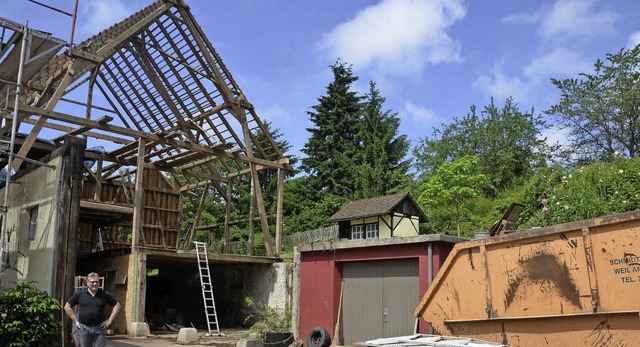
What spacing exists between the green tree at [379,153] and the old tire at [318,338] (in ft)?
64.2

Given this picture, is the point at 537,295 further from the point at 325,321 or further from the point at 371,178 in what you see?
the point at 371,178

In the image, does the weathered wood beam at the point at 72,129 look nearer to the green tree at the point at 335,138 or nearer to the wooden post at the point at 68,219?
the wooden post at the point at 68,219

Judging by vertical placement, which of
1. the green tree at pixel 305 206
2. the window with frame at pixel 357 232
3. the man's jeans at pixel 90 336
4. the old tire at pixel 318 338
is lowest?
the old tire at pixel 318 338

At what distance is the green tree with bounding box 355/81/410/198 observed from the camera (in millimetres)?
33250

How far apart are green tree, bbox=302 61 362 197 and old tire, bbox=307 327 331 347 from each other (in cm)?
2190

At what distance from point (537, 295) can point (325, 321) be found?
650 cm

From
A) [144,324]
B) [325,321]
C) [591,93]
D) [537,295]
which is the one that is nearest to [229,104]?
[144,324]

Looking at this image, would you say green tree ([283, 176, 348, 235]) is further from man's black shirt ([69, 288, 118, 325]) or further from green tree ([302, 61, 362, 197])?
man's black shirt ([69, 288, 118, 325])

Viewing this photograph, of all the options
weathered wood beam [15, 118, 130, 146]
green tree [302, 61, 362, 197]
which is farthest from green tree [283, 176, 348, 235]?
weathered wood beam [15, 118, 130, 146]

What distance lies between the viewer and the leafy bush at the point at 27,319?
922 centimetres

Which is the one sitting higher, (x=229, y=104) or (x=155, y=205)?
(x=229, y=104)

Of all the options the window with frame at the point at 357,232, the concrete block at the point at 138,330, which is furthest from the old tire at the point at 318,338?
the window with frame at the point at 357,232

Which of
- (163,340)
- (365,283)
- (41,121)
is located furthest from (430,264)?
(41,121)

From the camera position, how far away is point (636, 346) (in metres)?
7.07
